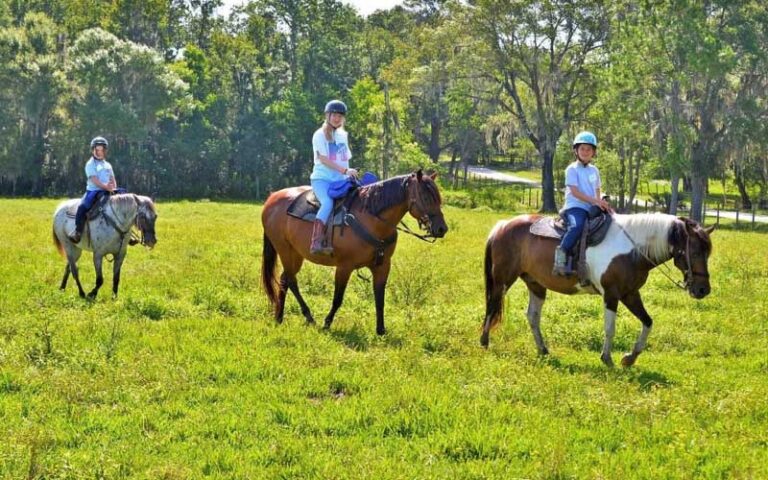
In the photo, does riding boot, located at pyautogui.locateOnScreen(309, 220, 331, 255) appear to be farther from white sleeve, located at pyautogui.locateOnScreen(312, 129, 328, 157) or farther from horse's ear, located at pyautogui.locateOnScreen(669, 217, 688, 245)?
horse's ear, located at pyautogui.locateOnScreen(669, 217, 688, 245)

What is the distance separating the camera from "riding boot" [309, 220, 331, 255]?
915 cm

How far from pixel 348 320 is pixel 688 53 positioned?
80.5 ft

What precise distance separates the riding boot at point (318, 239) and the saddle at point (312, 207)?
0.45 feet

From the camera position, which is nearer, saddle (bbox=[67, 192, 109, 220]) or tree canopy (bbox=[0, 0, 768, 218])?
saddle (bbox=[67, 192, 109, 220])

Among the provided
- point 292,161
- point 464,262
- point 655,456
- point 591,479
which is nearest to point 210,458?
point 591,479

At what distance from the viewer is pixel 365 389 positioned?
6633mm

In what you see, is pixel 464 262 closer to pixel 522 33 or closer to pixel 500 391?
pixel 500 391

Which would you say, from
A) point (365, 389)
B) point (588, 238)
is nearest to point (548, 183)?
point (588, 238)

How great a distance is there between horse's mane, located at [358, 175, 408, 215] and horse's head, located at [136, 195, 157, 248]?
12.8 feet

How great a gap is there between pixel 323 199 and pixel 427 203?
1.52 m

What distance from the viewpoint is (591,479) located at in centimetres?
476

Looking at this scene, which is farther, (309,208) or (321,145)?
(309,208)

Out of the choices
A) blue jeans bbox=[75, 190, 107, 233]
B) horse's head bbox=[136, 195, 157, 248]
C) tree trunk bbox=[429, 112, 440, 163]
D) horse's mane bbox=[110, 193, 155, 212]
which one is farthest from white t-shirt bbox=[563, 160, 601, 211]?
tree trunk bbox=[429, 112, 440, 163]

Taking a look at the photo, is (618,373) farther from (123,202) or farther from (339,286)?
(123,202)
